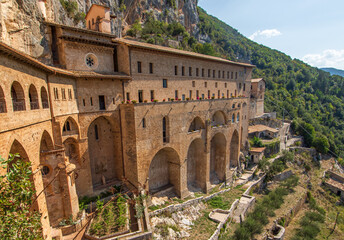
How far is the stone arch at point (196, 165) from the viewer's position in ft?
75.6

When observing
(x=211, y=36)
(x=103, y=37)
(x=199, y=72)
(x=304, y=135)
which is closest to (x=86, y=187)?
(x=103, y=37)

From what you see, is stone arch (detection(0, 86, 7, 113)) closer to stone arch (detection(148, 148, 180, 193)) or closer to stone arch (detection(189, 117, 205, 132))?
stone arch (detection(148, 148, 180, 193))

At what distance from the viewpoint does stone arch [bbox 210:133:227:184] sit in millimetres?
25719

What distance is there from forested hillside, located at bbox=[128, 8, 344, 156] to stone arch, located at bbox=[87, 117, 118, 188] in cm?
3255

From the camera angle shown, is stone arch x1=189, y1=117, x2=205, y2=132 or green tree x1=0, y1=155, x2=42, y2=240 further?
stone arch x1=189, y1=117, x2=205, y2=132

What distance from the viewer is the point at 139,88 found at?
19469 millimetres

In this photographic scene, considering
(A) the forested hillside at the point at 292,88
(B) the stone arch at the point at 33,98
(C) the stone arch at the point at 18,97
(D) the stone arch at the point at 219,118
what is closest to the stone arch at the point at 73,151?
(B) the stone arch at the point at 33,98

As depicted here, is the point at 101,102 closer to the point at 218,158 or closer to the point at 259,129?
the point at 218,158

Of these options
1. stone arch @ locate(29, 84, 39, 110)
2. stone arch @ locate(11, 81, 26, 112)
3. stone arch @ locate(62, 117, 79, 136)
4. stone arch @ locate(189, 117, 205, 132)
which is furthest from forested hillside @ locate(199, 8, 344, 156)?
stone arch @ locate(11, 81, 26, 112)

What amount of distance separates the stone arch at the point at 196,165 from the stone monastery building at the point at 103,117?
0.43 feet

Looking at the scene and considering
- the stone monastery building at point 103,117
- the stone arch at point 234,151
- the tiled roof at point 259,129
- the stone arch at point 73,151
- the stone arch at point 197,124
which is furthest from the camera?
the tiled roof at point 259,129

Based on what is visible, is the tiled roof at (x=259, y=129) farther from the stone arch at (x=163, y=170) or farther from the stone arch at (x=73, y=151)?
the stone arch at (x=73, y=151)

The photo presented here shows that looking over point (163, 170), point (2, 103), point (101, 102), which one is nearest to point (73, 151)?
point (101, 102)

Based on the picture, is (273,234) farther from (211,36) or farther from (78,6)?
(211,36)
